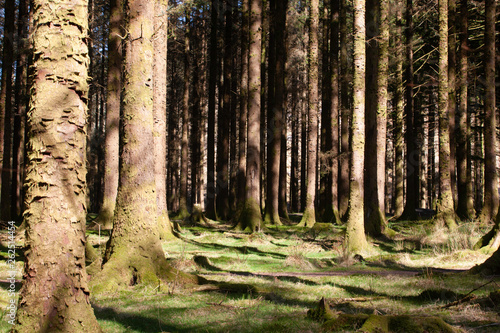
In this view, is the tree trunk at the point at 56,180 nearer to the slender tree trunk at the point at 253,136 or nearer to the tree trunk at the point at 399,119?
the slender tree trunk at the point at 253,136

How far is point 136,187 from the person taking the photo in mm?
7430

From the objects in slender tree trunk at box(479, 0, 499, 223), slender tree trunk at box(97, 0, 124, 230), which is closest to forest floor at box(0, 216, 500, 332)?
slender tree trunk at box(97, 0, 124, 230)

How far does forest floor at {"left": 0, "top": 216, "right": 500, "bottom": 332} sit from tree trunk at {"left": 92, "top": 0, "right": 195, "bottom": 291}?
0.40m

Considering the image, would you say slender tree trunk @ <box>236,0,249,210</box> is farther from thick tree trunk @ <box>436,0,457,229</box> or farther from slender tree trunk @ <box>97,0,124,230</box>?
thick tree trunk @ <box>436,0,457,229</box>

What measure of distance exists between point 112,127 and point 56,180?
1289 cm

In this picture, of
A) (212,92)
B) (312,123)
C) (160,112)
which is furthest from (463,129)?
(160,112)

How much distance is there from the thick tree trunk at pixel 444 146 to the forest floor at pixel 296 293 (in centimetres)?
317

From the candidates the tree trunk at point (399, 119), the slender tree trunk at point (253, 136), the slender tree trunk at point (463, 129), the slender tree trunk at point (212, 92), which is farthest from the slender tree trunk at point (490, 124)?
the slender tree trunk at point (212, 92)

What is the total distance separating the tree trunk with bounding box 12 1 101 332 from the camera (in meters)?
3.62

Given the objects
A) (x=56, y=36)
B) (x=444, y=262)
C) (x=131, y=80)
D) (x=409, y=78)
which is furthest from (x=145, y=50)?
(x=409, y=78)

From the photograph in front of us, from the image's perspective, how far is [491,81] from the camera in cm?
1697

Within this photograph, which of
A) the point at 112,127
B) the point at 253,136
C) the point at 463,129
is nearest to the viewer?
the point at 112,127

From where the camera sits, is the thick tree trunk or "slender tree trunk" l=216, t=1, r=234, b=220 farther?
"slender tree trunk" l=216, t=1, r=234, b=220

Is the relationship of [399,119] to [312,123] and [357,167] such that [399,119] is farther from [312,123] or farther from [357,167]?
[357,167]
